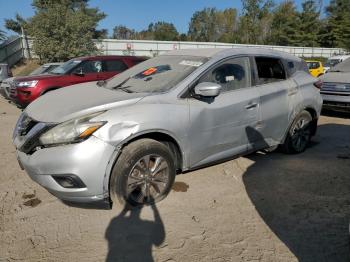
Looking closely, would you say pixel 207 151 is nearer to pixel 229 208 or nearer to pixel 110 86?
pixel 229 208

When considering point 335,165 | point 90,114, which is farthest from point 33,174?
point 335,165

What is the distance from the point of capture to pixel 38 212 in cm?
338

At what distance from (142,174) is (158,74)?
1.34 meters

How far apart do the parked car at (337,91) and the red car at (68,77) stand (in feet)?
17.5

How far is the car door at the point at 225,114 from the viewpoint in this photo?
143 inches

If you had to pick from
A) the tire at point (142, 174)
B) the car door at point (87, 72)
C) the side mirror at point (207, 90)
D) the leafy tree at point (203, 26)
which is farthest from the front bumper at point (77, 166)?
the leafy tree at point (203, 26)

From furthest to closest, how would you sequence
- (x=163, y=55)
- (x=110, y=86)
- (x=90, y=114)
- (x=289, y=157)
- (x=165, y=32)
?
(x=165, y=32)
(x=289, y=157)
(x=163, y=55)
(x=110, y=86)
(x=90, y=114)

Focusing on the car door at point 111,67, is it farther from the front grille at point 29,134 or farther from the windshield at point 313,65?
the windshield at point 313,65

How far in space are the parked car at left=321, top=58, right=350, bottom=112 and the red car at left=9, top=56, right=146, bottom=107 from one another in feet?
17.5

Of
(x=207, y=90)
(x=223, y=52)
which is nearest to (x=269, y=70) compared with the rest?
(x=223, y=52)

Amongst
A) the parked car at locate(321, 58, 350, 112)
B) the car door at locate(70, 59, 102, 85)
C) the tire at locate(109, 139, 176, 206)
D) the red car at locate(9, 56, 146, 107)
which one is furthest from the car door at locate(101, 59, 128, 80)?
the tire at locate(109, 139, 176, 206)

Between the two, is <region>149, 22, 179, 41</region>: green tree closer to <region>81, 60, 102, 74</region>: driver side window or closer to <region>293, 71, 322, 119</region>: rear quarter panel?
<region>81, 60, 102, 74</region>: driver side window

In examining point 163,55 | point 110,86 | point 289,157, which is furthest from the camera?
point 289,157

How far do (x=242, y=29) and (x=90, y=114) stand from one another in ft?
169
